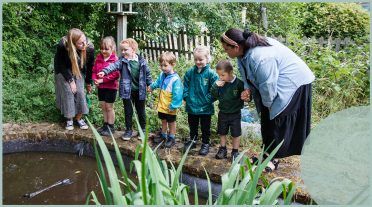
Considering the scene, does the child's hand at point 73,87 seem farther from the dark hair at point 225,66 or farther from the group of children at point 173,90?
the dark hair at point 225,66

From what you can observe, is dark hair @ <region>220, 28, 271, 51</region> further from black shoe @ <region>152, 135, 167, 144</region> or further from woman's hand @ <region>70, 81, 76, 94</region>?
woman's hand @ <region>70, 81, 76, 94</region>

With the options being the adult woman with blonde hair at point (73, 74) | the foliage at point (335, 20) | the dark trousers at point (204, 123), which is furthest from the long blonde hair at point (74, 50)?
the foliage at point (335, 20)

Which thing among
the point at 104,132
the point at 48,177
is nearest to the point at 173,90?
the point at 104,132

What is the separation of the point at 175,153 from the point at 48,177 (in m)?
1.28

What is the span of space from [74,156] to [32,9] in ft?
10.9

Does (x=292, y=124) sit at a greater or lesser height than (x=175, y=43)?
lesser

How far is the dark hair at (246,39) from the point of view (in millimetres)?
3346

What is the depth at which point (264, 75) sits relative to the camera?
3.31 metres

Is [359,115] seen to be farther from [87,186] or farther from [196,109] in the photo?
[87,186]

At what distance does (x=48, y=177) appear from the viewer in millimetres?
4012

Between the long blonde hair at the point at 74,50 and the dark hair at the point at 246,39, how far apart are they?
196cm

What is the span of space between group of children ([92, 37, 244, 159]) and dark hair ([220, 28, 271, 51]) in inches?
19.8

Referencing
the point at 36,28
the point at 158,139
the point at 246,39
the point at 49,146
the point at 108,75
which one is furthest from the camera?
the point at 36,28

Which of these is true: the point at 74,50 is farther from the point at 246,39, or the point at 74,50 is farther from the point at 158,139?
the point at 246,39
